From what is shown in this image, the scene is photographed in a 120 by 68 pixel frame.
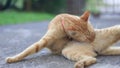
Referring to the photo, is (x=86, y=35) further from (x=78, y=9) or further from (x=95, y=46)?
(x=78, y=9)

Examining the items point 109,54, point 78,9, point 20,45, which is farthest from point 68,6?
point 109,54

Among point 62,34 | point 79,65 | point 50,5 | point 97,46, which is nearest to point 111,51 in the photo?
point 97,46

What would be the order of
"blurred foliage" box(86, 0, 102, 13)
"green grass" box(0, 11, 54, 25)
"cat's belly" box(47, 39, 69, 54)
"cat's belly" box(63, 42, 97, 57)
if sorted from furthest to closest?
"blurred foliage" box(86, 0, 102, 13) < "green grass" box(0, 11, 54, 25) < "cat's belly" box(47, 39, 69, 54) < "cat's belly" box(63, 42, 97, 57)

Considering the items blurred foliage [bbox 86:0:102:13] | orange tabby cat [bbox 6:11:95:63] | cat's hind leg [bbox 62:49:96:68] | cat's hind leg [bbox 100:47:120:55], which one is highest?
orange tabby cat [bbox 6:11:95:63]

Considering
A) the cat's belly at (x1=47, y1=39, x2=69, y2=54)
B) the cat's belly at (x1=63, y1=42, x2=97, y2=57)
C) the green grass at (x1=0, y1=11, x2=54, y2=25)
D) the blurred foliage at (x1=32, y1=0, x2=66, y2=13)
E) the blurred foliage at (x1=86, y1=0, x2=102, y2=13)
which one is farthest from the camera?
the blurred foliage at (x1=86, y1=0, x2=102, y2=13)

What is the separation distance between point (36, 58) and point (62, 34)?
11.7 inches

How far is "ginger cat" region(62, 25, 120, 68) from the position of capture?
258 cm

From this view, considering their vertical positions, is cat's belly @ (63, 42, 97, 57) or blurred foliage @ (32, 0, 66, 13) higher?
cat's belly @ (63, 42, 97, 57)

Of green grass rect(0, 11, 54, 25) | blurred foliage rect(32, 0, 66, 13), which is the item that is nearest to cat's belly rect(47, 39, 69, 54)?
green grass rect(0, 11, 54, 25)

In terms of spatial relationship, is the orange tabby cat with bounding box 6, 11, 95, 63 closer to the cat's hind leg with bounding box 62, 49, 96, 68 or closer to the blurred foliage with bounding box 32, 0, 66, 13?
the cat's hind leg with bounding box 62, 49, 96, 68

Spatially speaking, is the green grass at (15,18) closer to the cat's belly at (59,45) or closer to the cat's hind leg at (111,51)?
the cat's belly at (59,45)

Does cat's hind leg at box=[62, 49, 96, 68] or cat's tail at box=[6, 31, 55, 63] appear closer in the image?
cat's hind leg at box=[62, 49, 96, 68]

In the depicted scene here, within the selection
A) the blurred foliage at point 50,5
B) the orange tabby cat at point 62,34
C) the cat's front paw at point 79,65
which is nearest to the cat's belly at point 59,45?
the orange tabby cat at point 62,34

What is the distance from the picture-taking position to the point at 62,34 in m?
2.72
